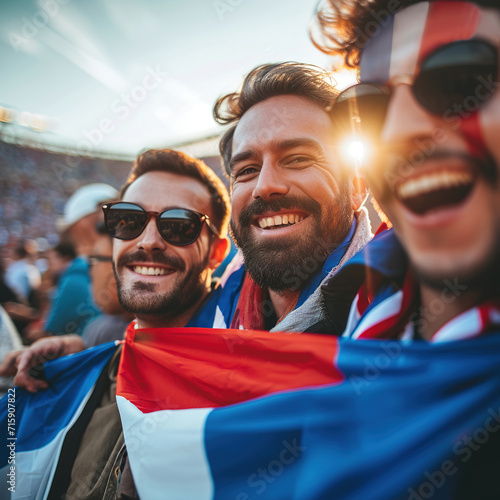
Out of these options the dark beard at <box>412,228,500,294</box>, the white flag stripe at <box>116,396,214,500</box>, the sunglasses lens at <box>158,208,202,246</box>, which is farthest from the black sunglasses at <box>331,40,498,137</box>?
the sunglasses lens at <box>158,208,202,246</box>

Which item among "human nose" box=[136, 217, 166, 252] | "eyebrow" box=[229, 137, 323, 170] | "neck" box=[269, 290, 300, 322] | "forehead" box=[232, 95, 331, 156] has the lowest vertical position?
"neck" box=[269, 290, 300, 322]

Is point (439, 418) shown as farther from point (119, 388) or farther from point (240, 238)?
point (119, 388)

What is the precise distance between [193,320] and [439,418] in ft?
4.47

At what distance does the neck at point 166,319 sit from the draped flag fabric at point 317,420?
434 millimetres

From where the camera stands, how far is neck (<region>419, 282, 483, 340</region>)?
704 mm

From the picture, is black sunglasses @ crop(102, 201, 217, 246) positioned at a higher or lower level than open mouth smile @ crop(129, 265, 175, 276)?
higher

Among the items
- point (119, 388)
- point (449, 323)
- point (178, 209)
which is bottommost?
point (119, 388)

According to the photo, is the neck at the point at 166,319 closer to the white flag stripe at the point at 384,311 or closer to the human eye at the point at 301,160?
the human eye at the point at 301,160

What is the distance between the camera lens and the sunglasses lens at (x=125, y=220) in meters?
1.80

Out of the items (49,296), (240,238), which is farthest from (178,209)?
(49,296)

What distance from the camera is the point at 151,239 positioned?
1.74 meters

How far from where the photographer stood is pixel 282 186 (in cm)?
141

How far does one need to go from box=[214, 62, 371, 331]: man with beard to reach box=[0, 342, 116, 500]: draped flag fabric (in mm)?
861

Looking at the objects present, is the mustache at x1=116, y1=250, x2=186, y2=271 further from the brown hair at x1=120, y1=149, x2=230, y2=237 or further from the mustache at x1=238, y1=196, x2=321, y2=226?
the mustache at x1=238, y1=196, x2=321, y2=226
